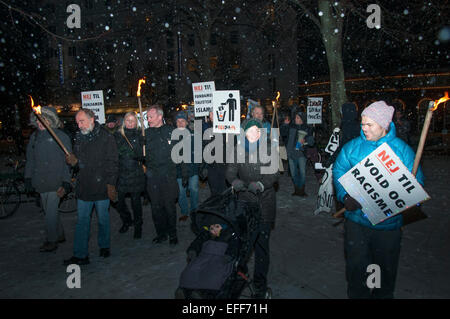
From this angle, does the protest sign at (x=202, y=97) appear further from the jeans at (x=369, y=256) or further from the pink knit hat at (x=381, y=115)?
the jeans at (x=369, y=256)

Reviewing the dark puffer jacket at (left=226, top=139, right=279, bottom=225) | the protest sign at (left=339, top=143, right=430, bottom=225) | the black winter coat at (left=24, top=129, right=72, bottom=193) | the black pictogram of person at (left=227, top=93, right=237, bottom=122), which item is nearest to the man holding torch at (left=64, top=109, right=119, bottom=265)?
the black winter coat at (left=24, top=129, right=72, bottom=193)

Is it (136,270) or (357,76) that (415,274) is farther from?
(357,76)

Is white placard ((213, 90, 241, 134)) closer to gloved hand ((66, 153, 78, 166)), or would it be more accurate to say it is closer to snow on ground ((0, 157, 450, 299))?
snow on ground ((0, 157, 450, 299))

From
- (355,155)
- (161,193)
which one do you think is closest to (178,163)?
(161,193)

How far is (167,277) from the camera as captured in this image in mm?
5156

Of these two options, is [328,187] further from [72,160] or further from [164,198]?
[72,160]

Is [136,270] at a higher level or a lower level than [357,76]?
lower

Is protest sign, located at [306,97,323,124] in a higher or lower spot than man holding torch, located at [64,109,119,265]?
higher

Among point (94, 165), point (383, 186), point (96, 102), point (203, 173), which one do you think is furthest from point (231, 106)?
point (383, 186)

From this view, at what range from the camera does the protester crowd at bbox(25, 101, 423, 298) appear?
371 cm

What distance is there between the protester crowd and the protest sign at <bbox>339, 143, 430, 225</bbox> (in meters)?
0.10

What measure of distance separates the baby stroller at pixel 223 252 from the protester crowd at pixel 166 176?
15 centimetres

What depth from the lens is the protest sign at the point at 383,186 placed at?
3.52 metres
